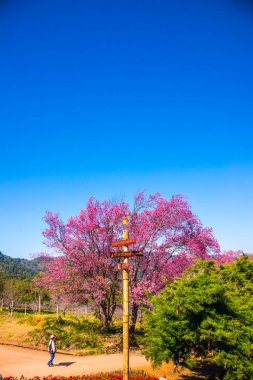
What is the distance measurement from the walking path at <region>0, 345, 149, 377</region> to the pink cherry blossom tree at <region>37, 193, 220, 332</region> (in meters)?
3.56

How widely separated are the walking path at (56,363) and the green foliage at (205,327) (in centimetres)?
503

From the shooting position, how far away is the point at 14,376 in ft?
41.6

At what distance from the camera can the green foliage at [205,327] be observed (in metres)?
9.50

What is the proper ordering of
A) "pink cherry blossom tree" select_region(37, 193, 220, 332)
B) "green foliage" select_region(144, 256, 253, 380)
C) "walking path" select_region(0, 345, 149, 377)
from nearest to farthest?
1. "green foliage" select_region(144, 256, 253, 380)
2. "walking path" select_region(0, 345, 149, 377)
3. "pink cherry blossom tree" select_region(37, 193, 220, 332)

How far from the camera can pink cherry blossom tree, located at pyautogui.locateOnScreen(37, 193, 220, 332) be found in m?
19.0

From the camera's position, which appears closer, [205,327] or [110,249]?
[205,327]

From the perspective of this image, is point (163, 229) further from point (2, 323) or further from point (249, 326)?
point (2, 323)

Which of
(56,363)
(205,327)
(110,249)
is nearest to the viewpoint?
(205,327)

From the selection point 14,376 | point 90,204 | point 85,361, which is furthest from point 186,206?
point 14,376

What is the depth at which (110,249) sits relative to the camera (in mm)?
20641

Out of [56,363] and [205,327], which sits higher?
[205,327]

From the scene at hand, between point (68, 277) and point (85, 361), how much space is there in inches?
240

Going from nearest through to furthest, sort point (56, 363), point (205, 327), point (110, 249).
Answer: point (205, 327)
point (56, 363)
point (110, 249)

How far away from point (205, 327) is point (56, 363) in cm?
947
